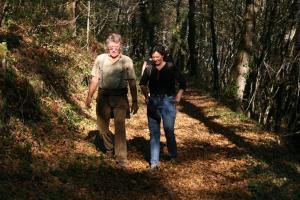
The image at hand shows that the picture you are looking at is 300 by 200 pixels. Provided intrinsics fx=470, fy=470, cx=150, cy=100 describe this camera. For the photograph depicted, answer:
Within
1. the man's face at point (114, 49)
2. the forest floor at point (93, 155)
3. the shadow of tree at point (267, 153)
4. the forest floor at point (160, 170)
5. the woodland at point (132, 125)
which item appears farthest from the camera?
the shadow of tree at point (267, 153)

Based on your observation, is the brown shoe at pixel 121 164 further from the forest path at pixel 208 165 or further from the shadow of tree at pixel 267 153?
the shadow of tree at pixel 267 153

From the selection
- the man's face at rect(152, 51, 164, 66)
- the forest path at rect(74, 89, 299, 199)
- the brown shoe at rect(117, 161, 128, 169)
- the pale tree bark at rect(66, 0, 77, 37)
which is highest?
the pale tree bark at rect(66, 0, 77, 37)

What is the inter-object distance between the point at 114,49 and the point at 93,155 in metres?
2.39

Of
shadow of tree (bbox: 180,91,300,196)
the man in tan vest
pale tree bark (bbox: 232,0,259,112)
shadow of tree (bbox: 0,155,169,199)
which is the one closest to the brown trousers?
the man in tan vest

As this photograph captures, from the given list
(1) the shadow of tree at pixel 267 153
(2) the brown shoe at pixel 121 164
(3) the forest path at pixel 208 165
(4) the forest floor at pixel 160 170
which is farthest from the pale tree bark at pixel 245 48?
(2) the brown shoe at pixel 121 164

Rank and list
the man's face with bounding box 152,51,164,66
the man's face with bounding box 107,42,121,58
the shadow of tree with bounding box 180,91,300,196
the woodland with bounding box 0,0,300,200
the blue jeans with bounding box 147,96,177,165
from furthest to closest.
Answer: the shadow of tree with bounding box 180,91,300,196, the blue jeans with bounding box 147,96,177,165, the man's face with bounding box 152,51,164,66, the man's face with bounding box 107,42,121,58, the woodland with bounding box 0,0,300,200

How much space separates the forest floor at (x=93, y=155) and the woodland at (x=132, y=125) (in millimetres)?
27

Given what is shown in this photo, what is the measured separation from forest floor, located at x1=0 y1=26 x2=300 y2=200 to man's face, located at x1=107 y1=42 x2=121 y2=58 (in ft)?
7.21

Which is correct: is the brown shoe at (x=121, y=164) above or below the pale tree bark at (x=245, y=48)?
below

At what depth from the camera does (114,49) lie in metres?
8.64

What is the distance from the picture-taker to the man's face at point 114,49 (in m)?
8.59

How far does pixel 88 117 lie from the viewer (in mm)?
12945

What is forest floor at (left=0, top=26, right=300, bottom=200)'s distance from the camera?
8.05m

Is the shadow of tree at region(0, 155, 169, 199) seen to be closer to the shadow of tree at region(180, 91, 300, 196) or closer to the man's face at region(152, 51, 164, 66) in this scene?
the man's face at region(152, 51, 164, 66)
